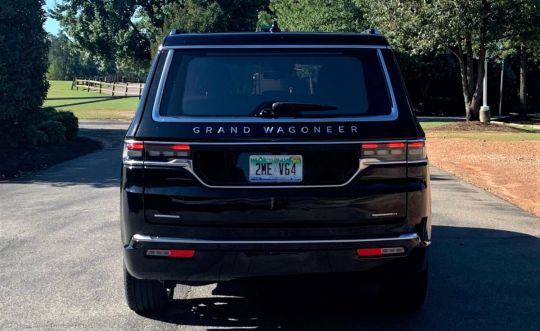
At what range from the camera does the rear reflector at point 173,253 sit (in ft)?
13.2

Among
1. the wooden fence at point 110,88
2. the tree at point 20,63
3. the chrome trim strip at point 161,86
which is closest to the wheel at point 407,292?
the chrome trim strip at point 161,86

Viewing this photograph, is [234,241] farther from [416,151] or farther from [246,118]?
[416,151]

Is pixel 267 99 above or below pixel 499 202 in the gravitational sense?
above

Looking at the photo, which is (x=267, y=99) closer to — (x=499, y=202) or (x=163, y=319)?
(x=163, y=319)

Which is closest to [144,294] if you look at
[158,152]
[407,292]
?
[158,152]

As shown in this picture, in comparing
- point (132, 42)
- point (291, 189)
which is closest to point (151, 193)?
point (291, 189)

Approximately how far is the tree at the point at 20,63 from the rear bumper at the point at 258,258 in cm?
1194

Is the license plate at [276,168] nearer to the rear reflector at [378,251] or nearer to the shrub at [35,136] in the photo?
the rear reflector at [378,251]

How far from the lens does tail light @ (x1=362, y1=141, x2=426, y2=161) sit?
406 cm

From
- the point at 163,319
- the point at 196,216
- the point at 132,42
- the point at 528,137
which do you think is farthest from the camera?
the point at 132,42

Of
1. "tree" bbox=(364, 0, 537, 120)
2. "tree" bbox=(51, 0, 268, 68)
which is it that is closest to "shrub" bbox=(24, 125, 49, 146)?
"tree" bbox=(364, 0, 537, 120)

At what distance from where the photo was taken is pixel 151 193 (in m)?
4.03

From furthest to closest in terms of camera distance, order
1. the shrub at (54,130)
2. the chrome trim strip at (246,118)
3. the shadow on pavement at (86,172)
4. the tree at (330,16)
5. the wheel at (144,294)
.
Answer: the tree at (330,16)
the shrub at (54,130)
the shadow on pavement at (86,172)
the wheel at (144,294)
the chrome trim strip at (246,118)

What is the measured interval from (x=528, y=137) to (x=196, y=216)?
20.1m
